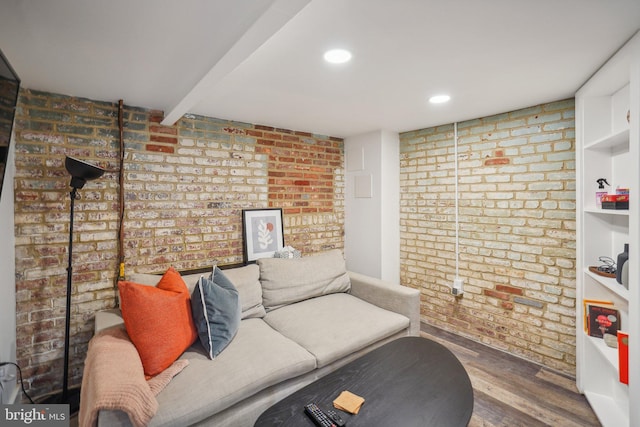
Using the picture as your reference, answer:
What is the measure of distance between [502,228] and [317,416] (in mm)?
2354

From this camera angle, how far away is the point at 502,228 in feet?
9.07

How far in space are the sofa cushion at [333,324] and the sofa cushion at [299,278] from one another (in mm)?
85

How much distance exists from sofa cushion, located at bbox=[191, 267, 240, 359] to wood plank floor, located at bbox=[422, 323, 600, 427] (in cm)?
165

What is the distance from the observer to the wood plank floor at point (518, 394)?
1923mm

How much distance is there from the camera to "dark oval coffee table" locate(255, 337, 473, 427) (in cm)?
134

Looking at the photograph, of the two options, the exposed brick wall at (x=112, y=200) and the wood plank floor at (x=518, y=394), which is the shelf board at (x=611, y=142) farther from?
the exposed brick wall at (x=112, y=200)

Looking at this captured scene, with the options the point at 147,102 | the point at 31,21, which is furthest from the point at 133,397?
the point at 147,102

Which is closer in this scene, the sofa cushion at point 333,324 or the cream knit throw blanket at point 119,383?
the cream knit throw blanket at point 119,383

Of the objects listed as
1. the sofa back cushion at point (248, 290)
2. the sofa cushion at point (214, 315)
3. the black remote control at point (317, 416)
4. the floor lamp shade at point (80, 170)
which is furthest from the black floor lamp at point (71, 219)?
the black remote control at point (317, 416)

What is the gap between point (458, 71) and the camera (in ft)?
6.07

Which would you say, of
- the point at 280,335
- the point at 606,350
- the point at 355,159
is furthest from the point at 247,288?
the point at 606,350

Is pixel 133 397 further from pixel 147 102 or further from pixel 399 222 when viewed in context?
pixel 399 222

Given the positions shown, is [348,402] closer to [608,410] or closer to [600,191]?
[608,410]

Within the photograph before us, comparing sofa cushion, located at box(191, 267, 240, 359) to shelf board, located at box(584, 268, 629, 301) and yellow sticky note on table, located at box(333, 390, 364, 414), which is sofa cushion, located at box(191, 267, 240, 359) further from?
shelf board, located at box(584, 268, 629, 301)
